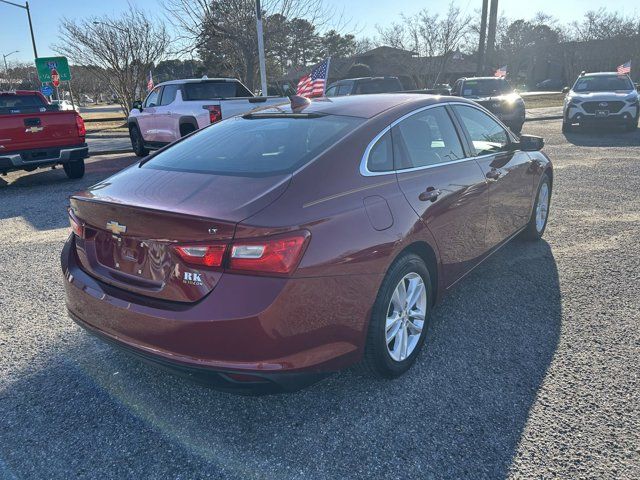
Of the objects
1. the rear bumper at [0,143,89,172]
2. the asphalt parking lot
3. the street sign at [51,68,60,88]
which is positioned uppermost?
the street sign at [51,68,60,88]

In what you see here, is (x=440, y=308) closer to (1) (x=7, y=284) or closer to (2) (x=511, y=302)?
(2) (x=511, y=302)

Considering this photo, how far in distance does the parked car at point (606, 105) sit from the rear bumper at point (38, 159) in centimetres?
1314

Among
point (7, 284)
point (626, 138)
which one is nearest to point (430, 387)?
point (7, 284)

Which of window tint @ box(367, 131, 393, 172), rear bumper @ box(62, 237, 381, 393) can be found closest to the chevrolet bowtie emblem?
rear bumper @ box(62, 237, 381, 393)

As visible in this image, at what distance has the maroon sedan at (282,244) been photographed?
2.18m

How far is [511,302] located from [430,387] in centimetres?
142

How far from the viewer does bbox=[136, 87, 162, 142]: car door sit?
1198cm

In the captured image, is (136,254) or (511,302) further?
(511,302)

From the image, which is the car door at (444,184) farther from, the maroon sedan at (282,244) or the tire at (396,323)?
the tire at (396,323)

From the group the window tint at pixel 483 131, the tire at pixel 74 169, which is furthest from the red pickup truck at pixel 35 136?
the window tint at pixel 483 131

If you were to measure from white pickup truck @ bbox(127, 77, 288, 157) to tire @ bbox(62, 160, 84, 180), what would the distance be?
6.52 feet

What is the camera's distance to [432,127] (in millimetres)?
3492

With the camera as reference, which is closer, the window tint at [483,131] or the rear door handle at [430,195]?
the rear door handle at [430,195]

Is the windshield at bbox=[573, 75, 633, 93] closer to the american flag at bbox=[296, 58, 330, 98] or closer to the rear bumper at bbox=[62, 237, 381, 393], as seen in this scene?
the american flag at bbox=[296, 58, 330, 98]
